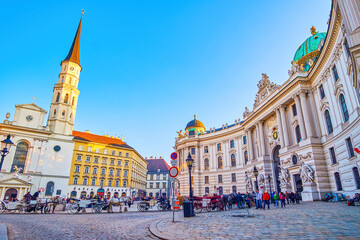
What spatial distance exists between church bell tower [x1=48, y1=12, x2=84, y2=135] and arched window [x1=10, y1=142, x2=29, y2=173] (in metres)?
6.35

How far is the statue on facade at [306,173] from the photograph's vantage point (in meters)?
24.0

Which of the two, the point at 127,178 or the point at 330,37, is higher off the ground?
the point at 330,37

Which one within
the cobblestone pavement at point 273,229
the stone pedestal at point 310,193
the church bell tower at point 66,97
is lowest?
A: the cobblestone pavement at point 273,229

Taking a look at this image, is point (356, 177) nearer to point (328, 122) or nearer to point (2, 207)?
point (328, 122)

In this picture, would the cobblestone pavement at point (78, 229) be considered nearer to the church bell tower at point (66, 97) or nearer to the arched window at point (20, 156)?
the arched window at point (20, 156)

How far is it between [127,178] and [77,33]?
44.5 m

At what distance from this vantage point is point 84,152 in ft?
177

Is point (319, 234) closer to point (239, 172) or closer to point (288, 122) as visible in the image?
point (288, 122)

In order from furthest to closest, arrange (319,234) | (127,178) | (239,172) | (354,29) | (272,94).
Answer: (127,178) < (239,172) < (272,94) < (354,29) < (319,234)

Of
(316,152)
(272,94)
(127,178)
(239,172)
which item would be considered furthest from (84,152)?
(316,152)

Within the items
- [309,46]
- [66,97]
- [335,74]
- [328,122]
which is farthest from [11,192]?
[309,46]

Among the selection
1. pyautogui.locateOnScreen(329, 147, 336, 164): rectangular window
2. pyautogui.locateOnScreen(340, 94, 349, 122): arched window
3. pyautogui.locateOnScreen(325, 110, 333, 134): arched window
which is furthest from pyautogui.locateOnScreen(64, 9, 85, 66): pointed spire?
pyautogui.locateOnScreen(329, 147, 336, 164): rectangular window

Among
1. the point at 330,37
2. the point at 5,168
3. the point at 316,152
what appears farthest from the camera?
the point at 5,168

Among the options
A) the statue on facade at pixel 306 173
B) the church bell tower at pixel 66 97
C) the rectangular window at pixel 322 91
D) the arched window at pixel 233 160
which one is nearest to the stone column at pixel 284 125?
the statue on facade at pixel 306 173
